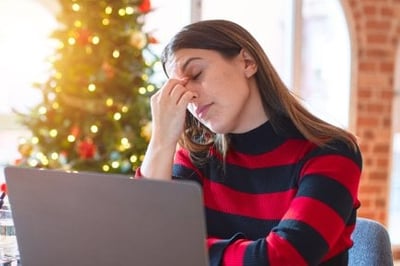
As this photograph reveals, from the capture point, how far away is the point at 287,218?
40.4 inches

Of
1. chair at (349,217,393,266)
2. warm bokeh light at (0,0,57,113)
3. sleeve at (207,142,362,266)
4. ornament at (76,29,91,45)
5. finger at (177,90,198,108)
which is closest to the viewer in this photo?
sleeve at (207,142,362,266)

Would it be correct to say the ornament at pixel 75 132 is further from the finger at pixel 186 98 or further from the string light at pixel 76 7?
the finger at pixel 186 98

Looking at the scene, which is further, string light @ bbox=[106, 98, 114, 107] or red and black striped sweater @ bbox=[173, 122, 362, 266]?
string light @ bbox=[106, 98, 114, 107]

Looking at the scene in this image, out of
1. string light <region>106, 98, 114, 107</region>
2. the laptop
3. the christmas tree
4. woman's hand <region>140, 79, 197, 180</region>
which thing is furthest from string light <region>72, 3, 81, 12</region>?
the laptop

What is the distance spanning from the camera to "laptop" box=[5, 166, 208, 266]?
70 cm

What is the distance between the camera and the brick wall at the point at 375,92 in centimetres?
368

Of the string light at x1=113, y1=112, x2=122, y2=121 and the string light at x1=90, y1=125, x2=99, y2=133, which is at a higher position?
the string light at x1=113, y1=112, x2=122, y2=121

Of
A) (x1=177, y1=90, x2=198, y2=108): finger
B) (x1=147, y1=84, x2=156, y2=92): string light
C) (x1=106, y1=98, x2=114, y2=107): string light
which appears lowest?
(x1=106, y1=98, x2=114, y2=107): string light

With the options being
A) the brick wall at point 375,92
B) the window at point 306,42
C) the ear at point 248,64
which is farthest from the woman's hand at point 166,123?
the brick wall at point 375,92

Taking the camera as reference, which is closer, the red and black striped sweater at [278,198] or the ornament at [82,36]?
the red and black striped sweater at [278,198]

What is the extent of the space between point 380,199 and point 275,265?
3.01m

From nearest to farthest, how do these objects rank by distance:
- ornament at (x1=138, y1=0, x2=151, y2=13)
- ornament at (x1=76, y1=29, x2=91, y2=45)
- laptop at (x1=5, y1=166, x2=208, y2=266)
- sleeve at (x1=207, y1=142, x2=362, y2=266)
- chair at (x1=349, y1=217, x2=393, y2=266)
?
1. laptop at (x1=5, y1=166, x2=208, y2=266)
2. sleeve at (x1=207, y1=142, x2=362, y2=266)
3. chair at (x1=349, y1=217, x2=393, y2=266)
4. ornament at (x1=76, y1=29, x2=91, y2=45)
5. ornament at (x1=138, y1=0, x2=151, y2=13)

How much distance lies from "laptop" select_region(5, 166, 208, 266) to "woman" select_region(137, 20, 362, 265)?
31 cm

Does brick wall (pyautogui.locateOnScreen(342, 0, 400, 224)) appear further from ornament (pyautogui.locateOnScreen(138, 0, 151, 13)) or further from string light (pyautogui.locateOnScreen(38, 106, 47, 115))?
string light (pyautogui.locateOnScreen(38, 106, 47, 115))
